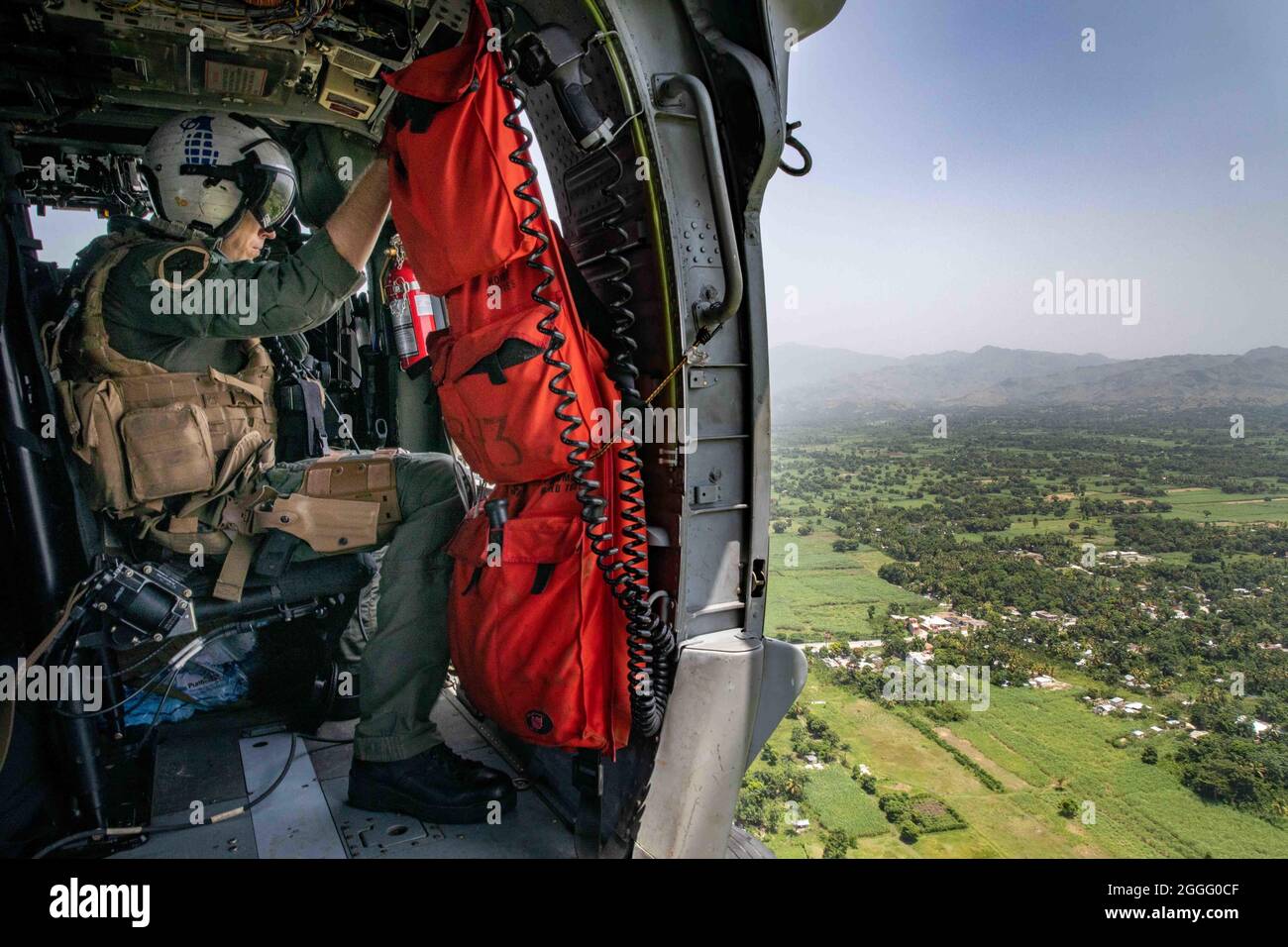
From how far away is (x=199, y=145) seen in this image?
8.01 feet

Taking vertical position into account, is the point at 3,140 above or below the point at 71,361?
above

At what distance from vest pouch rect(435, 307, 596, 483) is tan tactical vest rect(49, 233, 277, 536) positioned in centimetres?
96

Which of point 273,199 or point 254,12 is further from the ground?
point 254,12

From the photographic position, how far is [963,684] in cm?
5094

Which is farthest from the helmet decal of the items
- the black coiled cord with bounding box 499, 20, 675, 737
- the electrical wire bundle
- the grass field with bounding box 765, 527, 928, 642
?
the grass field with bounding box 765, 527, 928, 642

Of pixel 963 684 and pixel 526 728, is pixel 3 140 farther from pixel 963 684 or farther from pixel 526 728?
pixel 963 684

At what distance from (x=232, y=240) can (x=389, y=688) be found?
1.52 metres

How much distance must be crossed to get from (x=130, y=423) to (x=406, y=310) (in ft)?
5.57

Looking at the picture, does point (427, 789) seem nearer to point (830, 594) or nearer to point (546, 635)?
point (546, 635)

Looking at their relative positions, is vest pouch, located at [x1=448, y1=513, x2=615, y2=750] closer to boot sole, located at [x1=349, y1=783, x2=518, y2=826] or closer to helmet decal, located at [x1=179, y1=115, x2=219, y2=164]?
boot sole, located at [x1=349, y1=783, x2=518, y2=826]

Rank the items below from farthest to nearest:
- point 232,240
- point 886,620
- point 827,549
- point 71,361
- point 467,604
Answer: point 827,549
point 886,620
point 232,240
point 71,361
point 467,604

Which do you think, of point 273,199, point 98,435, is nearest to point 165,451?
point 98,435

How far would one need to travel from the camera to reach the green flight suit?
2074mm
